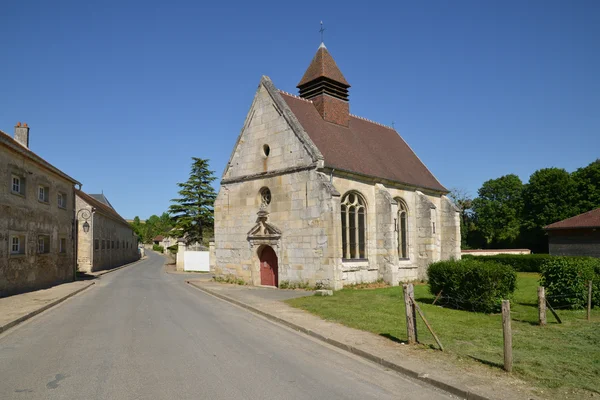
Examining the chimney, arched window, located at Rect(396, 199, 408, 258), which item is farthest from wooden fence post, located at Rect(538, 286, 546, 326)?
the chimney

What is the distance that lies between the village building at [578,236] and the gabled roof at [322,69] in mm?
21242

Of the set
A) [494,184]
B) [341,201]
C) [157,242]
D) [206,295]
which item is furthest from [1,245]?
[157,242]

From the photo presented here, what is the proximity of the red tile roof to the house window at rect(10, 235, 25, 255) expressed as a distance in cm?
1281

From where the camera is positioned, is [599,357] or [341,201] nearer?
[599,357]

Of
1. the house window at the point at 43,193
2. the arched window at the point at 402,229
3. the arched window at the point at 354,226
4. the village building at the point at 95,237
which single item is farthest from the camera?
the village building at the point at 95,237

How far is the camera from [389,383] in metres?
6.47

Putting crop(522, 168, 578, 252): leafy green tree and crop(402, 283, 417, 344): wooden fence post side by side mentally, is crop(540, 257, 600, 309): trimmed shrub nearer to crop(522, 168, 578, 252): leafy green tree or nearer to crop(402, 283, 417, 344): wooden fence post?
crop(402, 283, 417, 344): wooden fence post

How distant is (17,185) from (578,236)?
3574 centimetres

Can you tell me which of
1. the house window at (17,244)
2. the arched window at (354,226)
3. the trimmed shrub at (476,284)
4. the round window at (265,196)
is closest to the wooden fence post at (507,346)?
the trimmed shrub at (476,284)

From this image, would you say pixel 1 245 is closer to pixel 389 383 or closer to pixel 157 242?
pixel 389 383

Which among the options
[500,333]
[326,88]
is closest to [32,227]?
[326,88]

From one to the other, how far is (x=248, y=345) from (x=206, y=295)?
993 cm

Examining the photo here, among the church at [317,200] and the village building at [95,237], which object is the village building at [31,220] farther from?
the church at [317,200]

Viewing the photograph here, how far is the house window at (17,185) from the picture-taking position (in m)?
17.5
